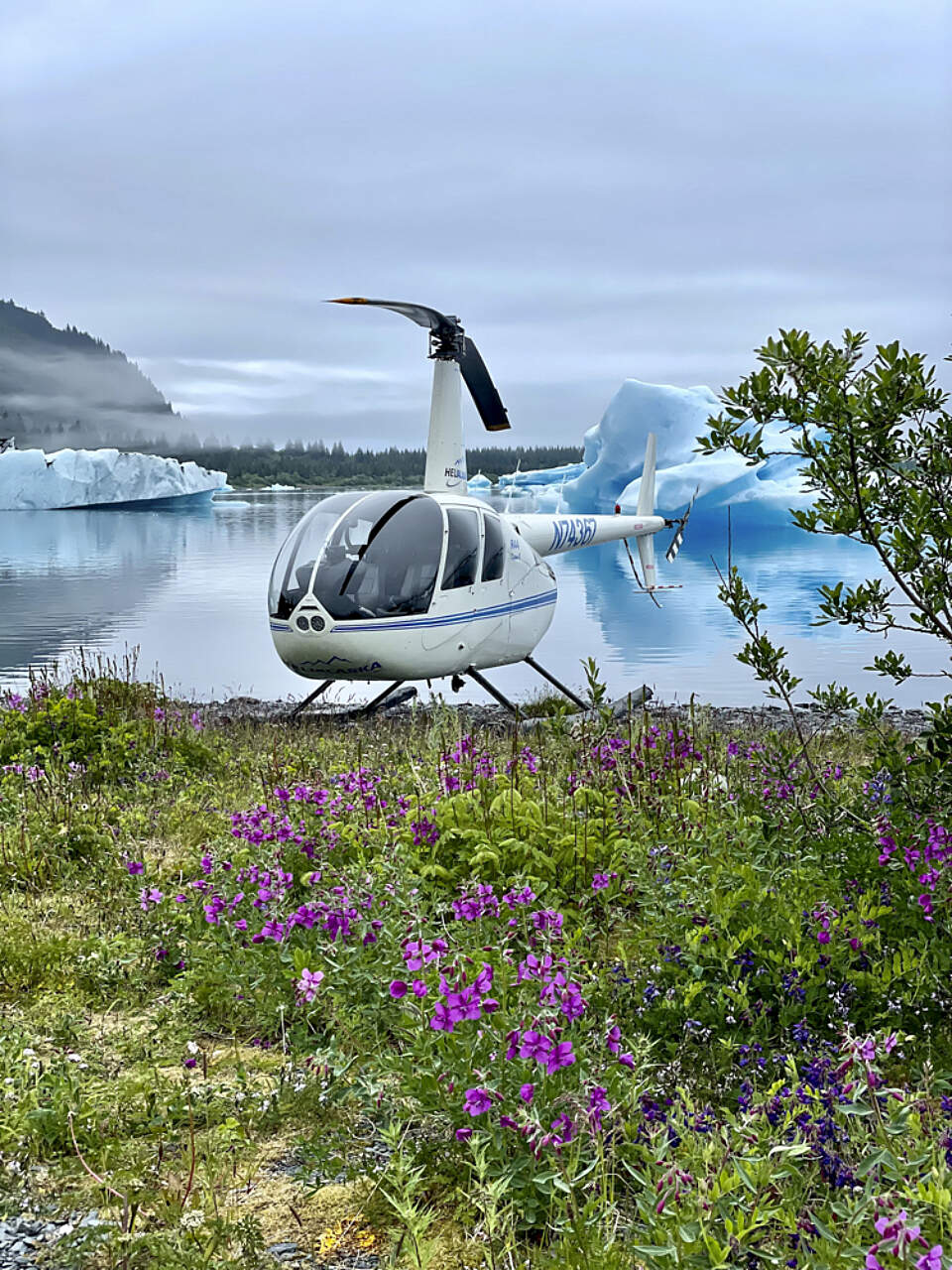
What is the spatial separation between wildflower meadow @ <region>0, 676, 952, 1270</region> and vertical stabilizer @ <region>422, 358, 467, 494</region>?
7.05m

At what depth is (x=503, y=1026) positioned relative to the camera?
273 cm

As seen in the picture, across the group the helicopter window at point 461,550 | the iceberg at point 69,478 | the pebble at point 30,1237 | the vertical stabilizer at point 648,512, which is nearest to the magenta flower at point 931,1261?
the pebble at point 30,1237

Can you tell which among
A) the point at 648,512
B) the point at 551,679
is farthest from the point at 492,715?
the point at 648,512

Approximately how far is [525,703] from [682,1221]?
1260 cm

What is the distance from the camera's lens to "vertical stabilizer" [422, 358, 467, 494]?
12.5 m

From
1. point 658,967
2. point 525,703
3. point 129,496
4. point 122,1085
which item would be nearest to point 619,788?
point 658,967

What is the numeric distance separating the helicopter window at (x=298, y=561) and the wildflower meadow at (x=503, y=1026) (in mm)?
5094

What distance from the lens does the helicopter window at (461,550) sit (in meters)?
11.2

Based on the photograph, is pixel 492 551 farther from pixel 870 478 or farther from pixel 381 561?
pixel 870 478

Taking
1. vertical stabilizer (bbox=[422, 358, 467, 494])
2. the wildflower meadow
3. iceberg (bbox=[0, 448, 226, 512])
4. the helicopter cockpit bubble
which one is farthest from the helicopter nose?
iceberg (bbox=[0, 448, 226, 512])

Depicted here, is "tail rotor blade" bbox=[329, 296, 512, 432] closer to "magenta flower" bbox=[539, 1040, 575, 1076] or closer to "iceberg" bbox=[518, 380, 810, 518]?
"magenta flower" bbox=[539, 1040, 575, 1076]

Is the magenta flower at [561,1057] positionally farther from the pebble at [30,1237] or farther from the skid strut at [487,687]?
the skid strut at [487,687]

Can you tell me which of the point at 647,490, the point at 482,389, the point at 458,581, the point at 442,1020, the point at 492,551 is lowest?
the point at 442,1020

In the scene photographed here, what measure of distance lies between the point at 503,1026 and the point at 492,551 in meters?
9.34
